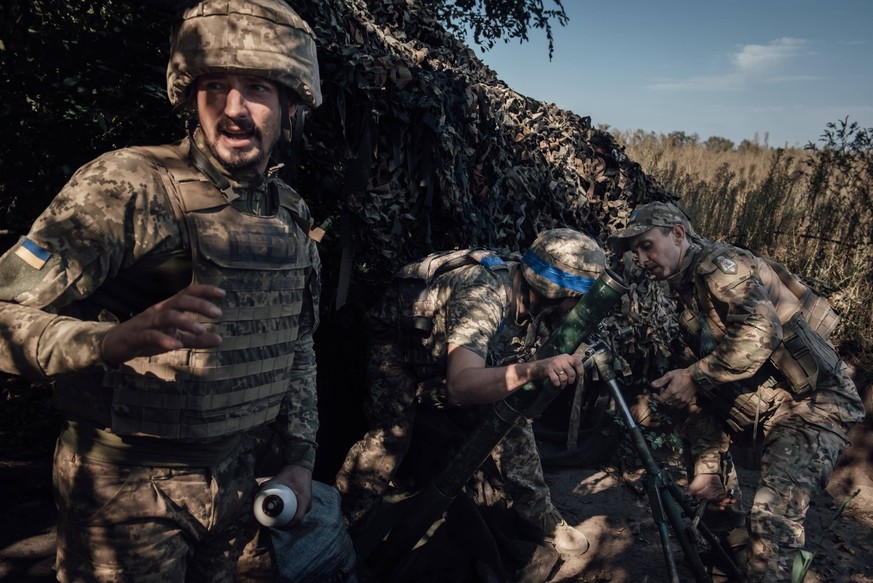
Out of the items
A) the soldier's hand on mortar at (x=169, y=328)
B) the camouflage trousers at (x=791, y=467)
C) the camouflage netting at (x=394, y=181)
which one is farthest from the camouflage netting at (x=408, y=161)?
the soldier's hand on mortar at (x=169, y=328)

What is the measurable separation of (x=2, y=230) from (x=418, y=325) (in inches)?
94.1

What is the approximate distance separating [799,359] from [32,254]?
12.4ft

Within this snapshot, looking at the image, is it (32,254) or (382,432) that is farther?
(382,432)

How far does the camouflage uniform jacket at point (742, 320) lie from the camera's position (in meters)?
3.46

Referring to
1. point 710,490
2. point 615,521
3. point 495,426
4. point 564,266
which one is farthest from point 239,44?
point 615,521

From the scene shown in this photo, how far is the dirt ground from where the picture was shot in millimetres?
3398

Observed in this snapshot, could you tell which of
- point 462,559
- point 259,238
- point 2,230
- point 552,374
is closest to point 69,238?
point 259,238

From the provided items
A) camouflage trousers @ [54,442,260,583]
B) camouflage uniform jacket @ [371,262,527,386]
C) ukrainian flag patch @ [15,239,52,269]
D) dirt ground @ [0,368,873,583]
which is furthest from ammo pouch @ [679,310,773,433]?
ukrainian flag patch @ [15,239,52,269]

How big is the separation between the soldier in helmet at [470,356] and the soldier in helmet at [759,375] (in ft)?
2.70

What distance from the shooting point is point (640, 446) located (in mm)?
3277

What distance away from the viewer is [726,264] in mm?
3574

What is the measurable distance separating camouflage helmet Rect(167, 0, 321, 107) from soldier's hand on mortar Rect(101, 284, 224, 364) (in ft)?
2.91

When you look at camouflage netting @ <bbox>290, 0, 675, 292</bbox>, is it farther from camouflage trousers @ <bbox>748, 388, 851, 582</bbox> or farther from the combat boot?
camouflage trousers @ <bbox>748, 388, 851, 582</bbox>

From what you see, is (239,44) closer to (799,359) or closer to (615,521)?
(799,359)
